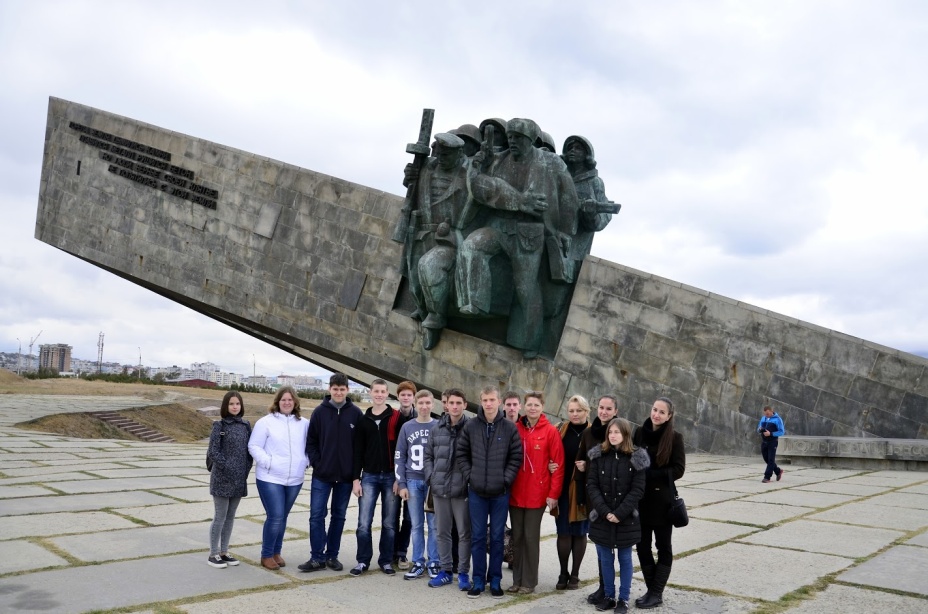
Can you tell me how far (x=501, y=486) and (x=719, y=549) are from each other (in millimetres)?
1796

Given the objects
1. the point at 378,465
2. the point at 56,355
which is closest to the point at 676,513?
the point at 378,465

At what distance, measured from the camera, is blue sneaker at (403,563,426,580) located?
188 inches

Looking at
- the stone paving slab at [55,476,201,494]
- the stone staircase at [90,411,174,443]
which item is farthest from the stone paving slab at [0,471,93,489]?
the stone staircase at [90,411,174,443]

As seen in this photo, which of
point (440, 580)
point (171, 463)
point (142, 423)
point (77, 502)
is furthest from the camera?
point (142, 423)

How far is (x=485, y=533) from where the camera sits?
465 centimetres

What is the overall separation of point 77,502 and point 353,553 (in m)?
2.66

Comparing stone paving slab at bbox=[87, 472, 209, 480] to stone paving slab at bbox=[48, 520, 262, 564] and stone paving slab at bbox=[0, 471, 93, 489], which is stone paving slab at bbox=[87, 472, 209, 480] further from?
stone paving slab at bbox=[48, 520, 262, 564]

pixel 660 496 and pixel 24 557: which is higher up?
pixel 660 496

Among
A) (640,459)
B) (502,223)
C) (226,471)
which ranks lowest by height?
(226,471)

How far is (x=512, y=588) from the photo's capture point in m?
4.53

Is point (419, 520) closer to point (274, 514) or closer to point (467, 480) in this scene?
point (467, 480)

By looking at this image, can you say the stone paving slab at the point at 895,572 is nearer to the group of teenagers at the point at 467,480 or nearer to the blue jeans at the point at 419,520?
the group of teenagers at the point at 467,480

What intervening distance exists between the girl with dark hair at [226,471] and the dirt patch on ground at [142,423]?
9.95 metres

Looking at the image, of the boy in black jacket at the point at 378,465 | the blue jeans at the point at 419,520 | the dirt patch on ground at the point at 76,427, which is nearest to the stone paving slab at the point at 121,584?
the boy in black jacket at the point at 378,465
